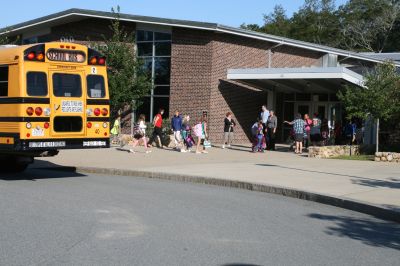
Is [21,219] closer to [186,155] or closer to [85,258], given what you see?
[85,258]

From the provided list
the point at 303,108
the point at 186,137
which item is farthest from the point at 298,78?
the point at 303,108

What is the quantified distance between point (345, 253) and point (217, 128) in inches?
801

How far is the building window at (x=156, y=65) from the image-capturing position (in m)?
28.6

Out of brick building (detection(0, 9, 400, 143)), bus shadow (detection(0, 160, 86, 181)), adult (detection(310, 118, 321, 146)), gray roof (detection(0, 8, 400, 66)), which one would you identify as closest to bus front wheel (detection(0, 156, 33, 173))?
bus shadow (detection(0, 160, 86, 181))

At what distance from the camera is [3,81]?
13.3 meters

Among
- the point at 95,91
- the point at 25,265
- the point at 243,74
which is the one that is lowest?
the point at 25,265

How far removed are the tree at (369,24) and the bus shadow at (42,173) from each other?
1922 inches

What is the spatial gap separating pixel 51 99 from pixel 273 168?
21.3ft

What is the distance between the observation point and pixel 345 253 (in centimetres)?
708

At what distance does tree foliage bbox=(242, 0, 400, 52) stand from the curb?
48949 mm

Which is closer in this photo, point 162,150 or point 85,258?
point 85,258

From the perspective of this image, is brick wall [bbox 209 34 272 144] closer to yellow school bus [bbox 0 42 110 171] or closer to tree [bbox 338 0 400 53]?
yellow school bus [bbox 0 42 110 171]

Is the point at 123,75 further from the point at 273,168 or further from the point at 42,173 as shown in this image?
the point at 273,168

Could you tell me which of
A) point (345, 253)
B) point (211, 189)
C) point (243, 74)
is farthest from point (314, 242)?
point (243, 74)
